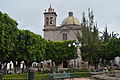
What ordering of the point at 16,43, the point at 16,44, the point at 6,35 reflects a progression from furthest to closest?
the point at 16,44, the point at 16,43, the point at 6,35

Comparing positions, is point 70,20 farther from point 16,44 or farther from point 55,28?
point 16,44

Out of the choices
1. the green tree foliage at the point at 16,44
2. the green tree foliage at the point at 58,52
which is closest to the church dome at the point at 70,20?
the green tree foliage at the point at 58,52

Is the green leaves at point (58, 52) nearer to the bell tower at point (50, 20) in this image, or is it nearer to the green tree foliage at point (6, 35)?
the green tree foliage at point (6, 35)

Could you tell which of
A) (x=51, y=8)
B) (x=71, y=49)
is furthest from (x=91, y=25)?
(x=51, y=8)

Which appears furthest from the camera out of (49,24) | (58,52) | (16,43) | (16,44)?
(49,24)

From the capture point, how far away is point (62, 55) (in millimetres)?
40844

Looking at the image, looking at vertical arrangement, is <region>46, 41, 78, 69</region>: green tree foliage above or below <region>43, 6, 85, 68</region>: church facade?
below

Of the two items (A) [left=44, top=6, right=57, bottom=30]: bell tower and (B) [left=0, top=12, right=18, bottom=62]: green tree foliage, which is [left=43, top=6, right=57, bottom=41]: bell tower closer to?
(A) [left=44, top=6, right=57, bottom=30]: bell tower

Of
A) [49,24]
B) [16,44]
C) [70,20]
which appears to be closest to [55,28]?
[49,24]

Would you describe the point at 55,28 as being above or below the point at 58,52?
above

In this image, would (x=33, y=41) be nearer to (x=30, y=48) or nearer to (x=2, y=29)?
(x=30, y=48)

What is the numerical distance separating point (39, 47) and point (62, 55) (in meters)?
7.61

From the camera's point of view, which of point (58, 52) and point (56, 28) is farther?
point (56, 28)

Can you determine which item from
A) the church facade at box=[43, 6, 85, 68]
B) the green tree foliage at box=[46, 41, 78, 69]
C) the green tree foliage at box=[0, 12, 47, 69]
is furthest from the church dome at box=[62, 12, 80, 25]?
the green tree foliage at box=[0, 12, 47, 69]
